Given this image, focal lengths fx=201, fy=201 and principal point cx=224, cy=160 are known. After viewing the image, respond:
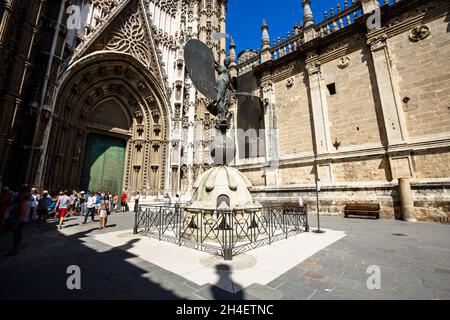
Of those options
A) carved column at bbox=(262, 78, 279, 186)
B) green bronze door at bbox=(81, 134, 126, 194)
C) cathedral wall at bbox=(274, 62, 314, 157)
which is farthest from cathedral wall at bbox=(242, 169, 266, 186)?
green bronze door at bbox=(81, 134, 126, 194)

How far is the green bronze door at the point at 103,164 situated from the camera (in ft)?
52.0

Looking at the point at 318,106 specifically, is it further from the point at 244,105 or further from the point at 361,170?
the point at 244,105

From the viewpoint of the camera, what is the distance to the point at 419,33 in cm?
1074

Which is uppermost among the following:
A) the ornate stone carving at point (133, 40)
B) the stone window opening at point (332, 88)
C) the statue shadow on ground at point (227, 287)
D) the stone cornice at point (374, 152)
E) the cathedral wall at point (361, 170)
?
the ornate stone carving at point (133, 40)

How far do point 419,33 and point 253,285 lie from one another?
1529 cm

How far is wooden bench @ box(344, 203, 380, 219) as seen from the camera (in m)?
10.1

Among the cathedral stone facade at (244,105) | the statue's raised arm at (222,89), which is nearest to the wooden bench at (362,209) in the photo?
the cathedral stone facade at (244,105)

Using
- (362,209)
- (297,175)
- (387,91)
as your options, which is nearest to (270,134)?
(297,175)

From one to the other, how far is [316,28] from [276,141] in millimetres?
8810

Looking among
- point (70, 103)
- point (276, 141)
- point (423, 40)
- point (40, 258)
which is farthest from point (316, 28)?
point (40, 258)

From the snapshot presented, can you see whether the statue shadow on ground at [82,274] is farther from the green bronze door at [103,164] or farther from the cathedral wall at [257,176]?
the cathedral wall at [257,176]

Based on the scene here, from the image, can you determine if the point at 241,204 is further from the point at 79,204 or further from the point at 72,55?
the point at 72,55

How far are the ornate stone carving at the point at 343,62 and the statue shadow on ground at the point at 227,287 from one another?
48.5ft

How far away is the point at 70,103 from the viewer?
13.6m
